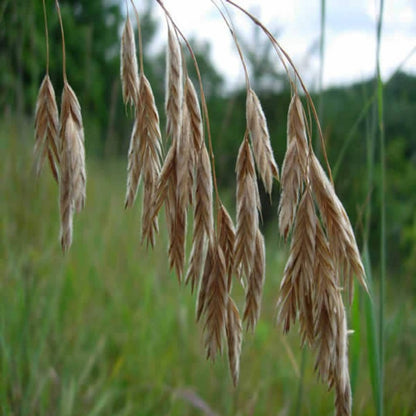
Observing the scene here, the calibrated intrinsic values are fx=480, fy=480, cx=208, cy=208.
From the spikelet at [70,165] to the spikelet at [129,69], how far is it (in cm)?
7

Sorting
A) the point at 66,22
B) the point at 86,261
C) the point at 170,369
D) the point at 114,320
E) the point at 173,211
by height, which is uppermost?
the point at 66,22

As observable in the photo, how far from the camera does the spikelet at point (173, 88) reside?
23.1 inches

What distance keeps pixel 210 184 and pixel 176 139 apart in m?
0.07

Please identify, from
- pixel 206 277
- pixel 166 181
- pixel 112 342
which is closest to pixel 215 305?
pixel 206 277

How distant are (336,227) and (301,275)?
72 millimetres

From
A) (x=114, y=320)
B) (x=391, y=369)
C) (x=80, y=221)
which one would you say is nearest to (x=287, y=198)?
(x=391, y=369)

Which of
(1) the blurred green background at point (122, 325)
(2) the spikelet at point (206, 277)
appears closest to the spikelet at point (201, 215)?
(2) the spikelet at point (206, 277)

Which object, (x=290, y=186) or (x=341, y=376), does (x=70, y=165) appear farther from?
(x=341, y=376)

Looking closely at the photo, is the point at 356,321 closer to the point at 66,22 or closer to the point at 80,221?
the point at 80,221

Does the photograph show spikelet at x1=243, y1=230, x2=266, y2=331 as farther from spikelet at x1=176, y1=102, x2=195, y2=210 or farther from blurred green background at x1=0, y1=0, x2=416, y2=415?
blurred green background at x1=0, y1=0, x2=416, y2=415

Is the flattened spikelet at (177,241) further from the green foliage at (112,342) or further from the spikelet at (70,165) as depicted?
the green foliage at (112,342)

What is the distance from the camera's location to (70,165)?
598 mm

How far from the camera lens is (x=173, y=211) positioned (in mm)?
599

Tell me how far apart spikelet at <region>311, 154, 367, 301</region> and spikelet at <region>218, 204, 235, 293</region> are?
0.40ft
